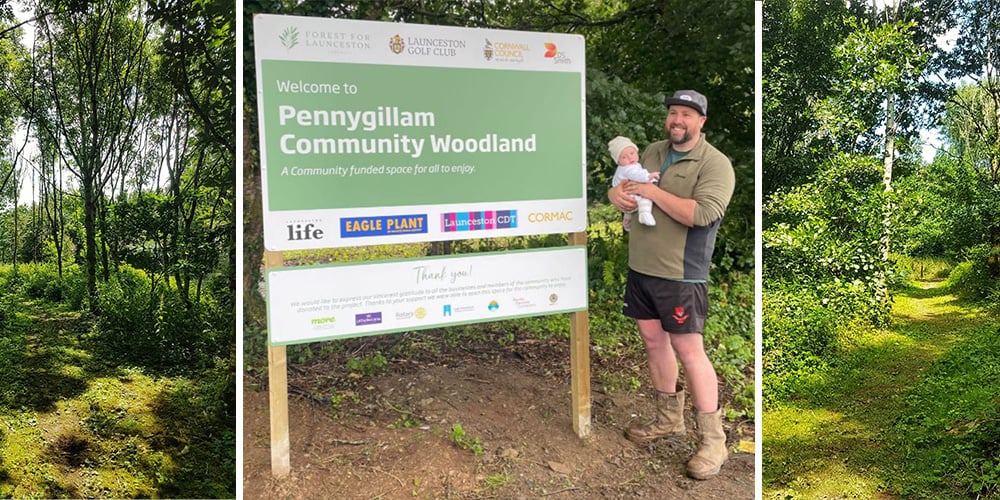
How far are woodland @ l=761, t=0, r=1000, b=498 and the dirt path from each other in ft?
2.18

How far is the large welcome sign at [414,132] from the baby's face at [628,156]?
24cm

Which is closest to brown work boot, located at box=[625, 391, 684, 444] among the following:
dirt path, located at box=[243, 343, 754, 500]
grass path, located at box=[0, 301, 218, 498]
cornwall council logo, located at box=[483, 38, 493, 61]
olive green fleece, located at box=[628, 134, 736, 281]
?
dirt path, located at box=[243, 343, 754, 500]

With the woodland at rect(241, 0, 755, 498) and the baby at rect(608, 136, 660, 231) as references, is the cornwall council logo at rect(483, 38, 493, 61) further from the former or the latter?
the woodland at rect(241, 0, 755, 498)

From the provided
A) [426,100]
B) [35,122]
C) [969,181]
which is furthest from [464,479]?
[969,181]

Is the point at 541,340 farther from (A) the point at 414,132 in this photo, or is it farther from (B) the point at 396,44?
(B) the point at 396,44

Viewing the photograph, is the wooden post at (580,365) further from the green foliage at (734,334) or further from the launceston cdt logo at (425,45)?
the green foliage at (734,334)

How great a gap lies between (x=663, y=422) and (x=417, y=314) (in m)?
1.54

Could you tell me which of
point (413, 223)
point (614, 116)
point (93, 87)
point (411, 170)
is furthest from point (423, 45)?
point (93, 87)

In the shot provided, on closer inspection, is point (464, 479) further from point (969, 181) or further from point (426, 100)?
point (969, 181)

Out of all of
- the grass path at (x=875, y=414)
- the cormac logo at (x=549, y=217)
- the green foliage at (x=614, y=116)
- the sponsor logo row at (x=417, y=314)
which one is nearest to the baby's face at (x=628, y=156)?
the cormac logo at (x=549, y=217)

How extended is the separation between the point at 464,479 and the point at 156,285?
7.07ft

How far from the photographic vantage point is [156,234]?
4102 mm

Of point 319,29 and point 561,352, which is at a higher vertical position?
point 319,29

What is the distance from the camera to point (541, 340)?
511 cm
